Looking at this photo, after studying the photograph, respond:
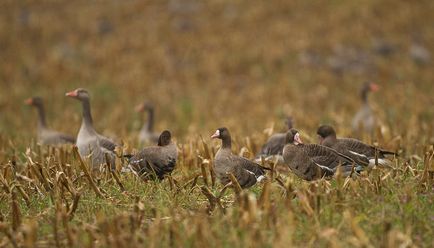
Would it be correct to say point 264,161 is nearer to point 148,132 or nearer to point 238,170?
point 238,170

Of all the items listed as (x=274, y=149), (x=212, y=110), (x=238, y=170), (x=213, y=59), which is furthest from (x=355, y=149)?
(x=213, y=59)

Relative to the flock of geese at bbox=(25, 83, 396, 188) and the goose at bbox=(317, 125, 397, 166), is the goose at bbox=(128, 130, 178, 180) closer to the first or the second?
the flock of geese at bbox=(25, 83, 396, 188)

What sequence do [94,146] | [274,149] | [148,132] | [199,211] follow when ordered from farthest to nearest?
[148,132] → [274,149] → [94,146] → [199,211]

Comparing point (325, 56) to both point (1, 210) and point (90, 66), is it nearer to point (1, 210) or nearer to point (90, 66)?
point (90, 66)

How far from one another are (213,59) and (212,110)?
21.9 feet

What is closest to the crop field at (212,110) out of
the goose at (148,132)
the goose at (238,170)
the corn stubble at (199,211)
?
the corn stubble at (199,211)

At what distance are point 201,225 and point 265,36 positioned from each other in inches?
947

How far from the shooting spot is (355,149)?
9156mm

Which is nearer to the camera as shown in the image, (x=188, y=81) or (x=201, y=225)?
(x=201, y=225)

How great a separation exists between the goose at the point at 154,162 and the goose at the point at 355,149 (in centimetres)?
239

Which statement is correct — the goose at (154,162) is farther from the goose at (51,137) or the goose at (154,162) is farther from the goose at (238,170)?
the goose at (51,137)

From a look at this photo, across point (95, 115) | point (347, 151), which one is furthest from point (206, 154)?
point (95, 115)

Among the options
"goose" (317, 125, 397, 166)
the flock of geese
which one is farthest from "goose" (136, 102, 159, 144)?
"goose" (317, 125, 397, 166)

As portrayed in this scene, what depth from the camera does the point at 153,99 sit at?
23.8m
